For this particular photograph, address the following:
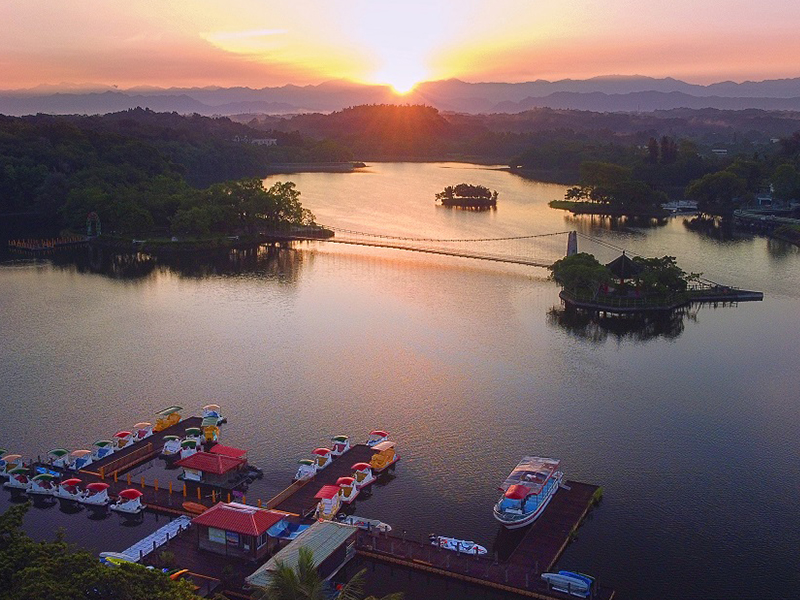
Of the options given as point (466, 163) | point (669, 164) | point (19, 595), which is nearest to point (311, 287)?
point (19, 595)

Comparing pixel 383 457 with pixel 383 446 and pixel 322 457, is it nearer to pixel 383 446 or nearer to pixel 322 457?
pixel 383 446

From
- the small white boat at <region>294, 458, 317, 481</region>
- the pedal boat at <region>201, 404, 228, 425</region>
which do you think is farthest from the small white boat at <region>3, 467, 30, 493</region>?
the small white boat at <region>294, 458, 317, 481</region>

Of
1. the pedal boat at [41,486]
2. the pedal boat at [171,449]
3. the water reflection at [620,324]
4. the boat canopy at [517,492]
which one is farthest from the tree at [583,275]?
the pedal boat at [41,486]

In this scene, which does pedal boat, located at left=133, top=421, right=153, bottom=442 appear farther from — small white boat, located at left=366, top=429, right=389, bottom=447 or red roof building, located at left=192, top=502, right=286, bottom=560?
small white boat, located at left=366, top=429, right=389, bottom=447

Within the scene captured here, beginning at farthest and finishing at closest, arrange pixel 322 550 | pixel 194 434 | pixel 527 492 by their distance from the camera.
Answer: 1. pixel 194 434
2. pixel 527 492
3. pixel 322 550

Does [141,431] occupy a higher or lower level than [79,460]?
higher

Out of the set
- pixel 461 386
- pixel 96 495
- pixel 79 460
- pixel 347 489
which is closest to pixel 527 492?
pixel 347 489

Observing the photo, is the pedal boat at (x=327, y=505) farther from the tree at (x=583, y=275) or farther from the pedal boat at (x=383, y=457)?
the tree at (x=583, y=275)
